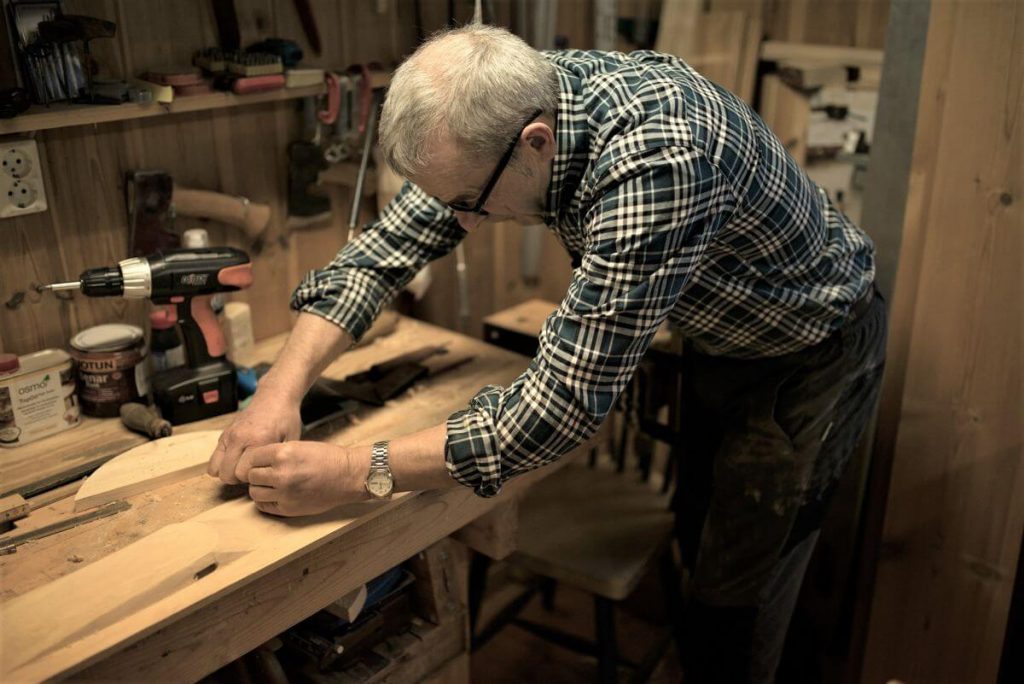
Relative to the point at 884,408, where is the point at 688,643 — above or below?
below

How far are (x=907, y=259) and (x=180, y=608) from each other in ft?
4.61

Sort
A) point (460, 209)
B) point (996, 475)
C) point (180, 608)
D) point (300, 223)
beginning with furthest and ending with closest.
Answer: point (300, 223), point (996, 475), point (460, 209), point (180, 608)

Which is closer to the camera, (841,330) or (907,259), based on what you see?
(841,330)

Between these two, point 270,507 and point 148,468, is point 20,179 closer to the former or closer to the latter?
point 148,468

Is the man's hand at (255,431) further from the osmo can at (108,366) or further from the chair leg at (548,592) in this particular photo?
the chair leg at (548,592)

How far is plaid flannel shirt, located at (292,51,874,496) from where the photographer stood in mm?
1180

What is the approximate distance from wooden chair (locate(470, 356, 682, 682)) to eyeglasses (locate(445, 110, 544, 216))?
0.76 meters

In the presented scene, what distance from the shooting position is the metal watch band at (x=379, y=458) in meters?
1.30

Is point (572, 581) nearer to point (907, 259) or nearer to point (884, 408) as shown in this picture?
point (884, 408)

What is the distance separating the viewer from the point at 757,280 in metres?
1.44

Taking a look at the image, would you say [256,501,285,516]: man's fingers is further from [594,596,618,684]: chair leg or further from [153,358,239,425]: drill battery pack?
[594,596,618,684]: chair leg

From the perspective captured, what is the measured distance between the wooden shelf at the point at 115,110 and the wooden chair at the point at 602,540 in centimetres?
94

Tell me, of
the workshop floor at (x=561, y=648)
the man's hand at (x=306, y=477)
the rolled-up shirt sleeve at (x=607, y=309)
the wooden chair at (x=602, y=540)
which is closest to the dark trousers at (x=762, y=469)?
the wooden chair at (x=602, y=540)

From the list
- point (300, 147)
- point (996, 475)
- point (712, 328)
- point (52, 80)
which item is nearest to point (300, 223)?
point (300, 147)
